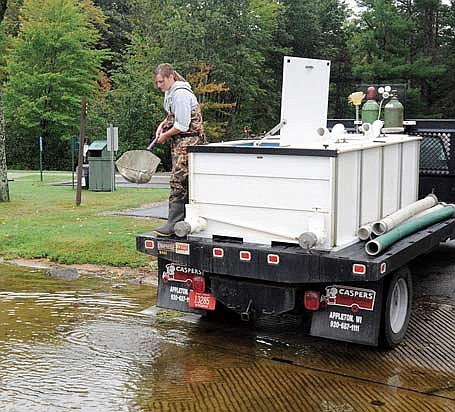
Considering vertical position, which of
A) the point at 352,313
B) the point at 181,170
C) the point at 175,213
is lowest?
the point at 352,313

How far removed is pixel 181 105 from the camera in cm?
673

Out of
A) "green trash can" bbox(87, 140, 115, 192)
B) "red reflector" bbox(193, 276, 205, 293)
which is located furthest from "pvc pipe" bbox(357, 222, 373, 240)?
"green trash can" bbox(87, 140, 115, 192)

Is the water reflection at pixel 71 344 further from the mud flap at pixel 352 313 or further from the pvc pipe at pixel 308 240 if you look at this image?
the pvc pipe at pixel 308 240

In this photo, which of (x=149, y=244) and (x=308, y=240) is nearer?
(x=308, y=240)

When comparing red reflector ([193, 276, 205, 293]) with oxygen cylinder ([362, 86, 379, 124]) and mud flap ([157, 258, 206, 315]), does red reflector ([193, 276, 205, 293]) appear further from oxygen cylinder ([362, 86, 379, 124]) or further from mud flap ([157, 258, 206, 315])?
oxygen cylinder ([362, 86, 379, 124])

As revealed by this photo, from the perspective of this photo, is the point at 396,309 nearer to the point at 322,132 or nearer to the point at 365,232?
the point at 365,232

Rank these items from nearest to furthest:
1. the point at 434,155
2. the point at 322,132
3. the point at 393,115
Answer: the point at 322,132 → the point at 393,115 → the point at 434,155

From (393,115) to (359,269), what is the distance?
312 centimetres

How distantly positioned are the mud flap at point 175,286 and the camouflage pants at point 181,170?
62 cm

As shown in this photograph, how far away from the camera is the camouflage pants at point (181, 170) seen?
266 inches

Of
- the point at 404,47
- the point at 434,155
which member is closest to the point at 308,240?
the point at 434,155

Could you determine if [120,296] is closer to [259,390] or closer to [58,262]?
[58,262]

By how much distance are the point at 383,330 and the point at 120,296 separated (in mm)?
3307

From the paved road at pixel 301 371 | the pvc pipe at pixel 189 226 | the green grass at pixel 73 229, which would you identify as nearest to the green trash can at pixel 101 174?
the green grass at pixel 73 229
